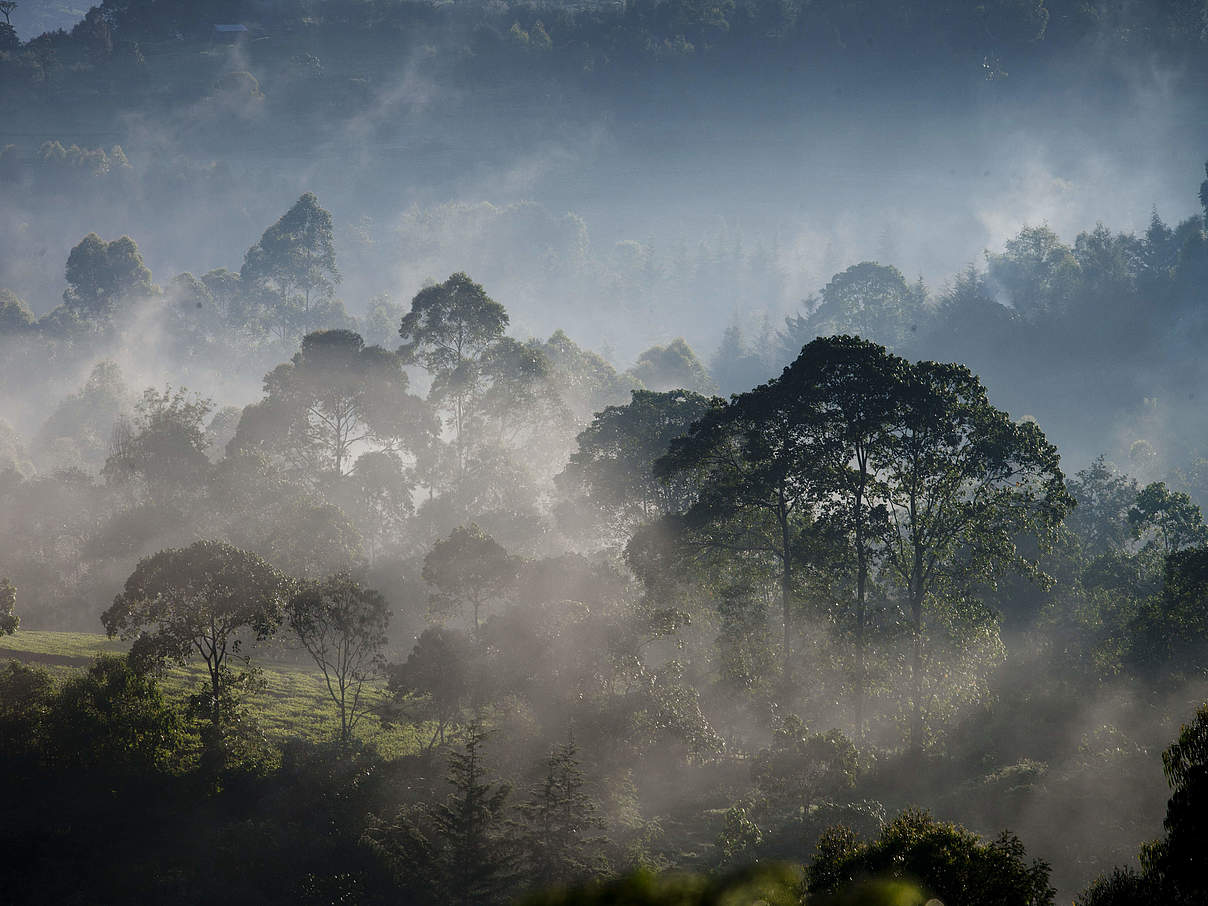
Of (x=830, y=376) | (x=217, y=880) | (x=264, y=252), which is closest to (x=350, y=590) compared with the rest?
(x=217, y=880)

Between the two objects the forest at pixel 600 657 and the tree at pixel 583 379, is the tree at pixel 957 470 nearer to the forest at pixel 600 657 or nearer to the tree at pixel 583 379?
the forest at pixel 600 657

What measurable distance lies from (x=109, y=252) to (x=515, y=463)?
3216 inches

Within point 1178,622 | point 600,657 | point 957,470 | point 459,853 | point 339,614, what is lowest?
point 459,853

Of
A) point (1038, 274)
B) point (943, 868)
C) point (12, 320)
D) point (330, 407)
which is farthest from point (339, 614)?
point (1038, 274)

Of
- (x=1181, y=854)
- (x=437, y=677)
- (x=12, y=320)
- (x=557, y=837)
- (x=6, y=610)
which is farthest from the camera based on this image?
(x=12, y=320)

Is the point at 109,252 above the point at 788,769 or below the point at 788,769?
above

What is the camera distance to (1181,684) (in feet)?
95.2

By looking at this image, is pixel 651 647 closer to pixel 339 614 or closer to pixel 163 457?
pixel 339 614

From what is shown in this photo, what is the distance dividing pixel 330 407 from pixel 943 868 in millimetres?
57476

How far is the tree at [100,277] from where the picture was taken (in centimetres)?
10131

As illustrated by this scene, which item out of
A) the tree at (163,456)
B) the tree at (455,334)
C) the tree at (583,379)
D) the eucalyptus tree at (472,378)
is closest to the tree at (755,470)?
the eucalyptus tree at (472,378)

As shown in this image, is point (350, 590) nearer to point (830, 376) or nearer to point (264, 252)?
point (830, 376)

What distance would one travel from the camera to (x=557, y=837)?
20.9 meters

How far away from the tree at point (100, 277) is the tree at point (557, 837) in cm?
11075
